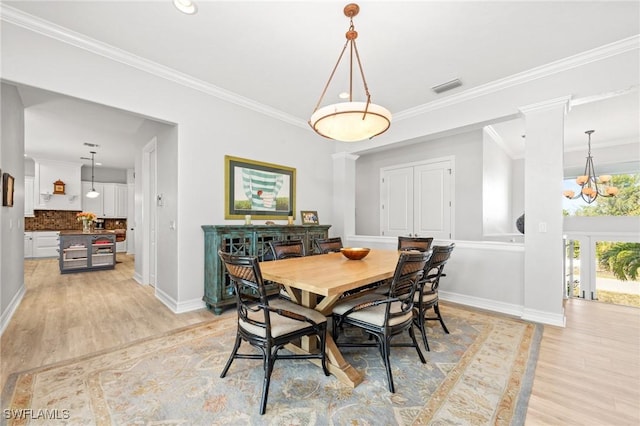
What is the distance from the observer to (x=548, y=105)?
9.99ft

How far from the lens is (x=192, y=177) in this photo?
3.39 m

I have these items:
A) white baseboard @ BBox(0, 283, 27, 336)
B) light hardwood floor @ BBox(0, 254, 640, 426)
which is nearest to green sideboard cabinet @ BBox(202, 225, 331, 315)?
light hardwood floor @ BBox(0, 254, 640, 426)

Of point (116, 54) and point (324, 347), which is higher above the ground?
point (116, 54)

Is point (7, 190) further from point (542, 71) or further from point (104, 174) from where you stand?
point (104, 174)

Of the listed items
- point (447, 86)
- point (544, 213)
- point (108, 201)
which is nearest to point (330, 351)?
point (544, 213)

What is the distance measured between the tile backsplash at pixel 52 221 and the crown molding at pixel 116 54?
7.43 m

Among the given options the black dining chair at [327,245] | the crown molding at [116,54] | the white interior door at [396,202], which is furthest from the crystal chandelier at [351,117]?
the white interior door at [396,202]

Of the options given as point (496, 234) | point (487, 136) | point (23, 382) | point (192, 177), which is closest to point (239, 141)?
point (192, 177)

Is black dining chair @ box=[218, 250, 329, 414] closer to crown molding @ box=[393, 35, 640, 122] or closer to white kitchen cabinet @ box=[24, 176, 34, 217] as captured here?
crown molding @ box=[393, 35, 640, 122]

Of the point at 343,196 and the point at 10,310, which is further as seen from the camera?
the point at 343,196

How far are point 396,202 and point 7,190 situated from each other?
5.57 metres

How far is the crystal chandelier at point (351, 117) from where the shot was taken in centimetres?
216

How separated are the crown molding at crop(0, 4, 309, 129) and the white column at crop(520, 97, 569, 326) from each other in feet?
11.4

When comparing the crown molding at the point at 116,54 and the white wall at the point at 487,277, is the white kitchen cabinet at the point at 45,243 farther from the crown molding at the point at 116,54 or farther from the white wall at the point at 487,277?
the white wall at the point at 487,277
